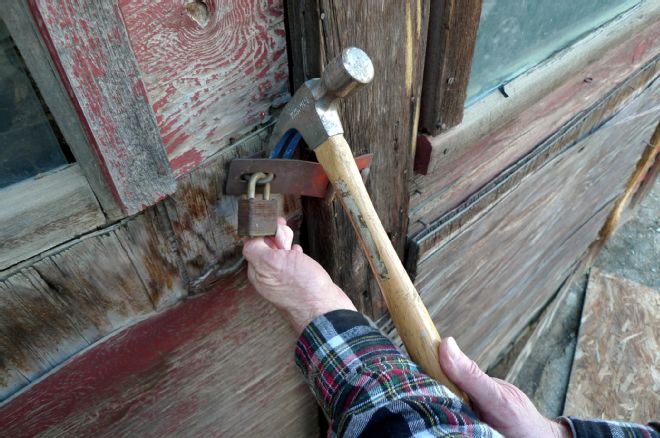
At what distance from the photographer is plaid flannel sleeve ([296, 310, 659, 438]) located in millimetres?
706

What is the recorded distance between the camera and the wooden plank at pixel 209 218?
0.76m

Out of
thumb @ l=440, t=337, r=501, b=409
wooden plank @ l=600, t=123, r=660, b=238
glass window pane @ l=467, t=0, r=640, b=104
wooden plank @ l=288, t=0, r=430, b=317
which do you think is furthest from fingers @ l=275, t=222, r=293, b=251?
wooden plank @ l=600, t=123, r=660, b=238

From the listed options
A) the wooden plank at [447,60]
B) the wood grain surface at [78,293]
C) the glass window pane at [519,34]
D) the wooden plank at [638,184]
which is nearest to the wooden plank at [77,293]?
the wood grain surface at [78,293]

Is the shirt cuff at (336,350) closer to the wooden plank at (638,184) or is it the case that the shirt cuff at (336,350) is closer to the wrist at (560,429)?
the wrist at (560,429)

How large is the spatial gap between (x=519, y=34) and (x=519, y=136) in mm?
336

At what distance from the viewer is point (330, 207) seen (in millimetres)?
949

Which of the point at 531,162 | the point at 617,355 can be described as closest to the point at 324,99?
the point at 531,162

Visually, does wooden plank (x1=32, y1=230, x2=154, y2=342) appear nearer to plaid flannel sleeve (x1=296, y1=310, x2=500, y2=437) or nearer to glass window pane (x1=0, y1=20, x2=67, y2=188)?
glass window pane (x1=0, y1=20, x2=67, y2=188)

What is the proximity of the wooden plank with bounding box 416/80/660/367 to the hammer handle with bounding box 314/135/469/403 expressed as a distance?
53 centimetres

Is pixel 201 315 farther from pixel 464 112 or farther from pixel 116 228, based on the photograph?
pixel 464 112

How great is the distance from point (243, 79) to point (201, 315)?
1.67ft

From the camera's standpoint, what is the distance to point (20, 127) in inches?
22.7

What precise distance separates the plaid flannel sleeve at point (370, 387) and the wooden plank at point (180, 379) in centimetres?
24

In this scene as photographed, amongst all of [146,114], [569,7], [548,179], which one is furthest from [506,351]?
[146,114]
